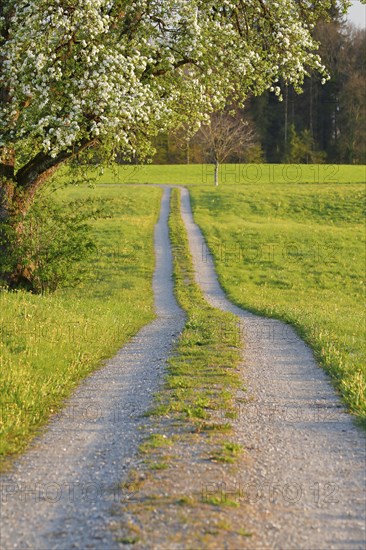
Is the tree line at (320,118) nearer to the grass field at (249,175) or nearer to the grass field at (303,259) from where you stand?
the grass field at (249,175)

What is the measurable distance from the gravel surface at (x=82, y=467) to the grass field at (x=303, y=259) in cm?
327

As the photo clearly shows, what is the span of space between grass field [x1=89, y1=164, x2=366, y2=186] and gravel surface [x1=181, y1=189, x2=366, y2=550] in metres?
65.5

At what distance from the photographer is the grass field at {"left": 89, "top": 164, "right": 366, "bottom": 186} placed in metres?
78.9

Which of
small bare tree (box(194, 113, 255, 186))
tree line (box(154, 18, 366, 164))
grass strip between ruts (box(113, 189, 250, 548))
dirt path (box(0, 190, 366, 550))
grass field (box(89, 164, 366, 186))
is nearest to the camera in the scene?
grass strip between ruts (box(113, 189, 250, 548))

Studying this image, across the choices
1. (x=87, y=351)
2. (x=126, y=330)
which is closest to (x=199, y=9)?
(x=126, y=330)

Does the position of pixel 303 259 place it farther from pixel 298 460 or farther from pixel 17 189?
pixel 298 460

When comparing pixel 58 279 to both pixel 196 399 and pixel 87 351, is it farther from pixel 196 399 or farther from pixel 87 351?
pixel 196 399

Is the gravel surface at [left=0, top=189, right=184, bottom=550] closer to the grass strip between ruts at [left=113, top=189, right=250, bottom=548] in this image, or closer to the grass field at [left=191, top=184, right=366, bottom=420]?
the grass strip between ruts at [left=113, top=189, right=250, bottom=548]

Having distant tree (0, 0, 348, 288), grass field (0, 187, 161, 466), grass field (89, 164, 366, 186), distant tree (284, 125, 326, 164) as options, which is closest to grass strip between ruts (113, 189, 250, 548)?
grass field (0, 187, 161, 466)

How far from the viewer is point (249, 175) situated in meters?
86.6

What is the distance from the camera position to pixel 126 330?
17344 millimetres

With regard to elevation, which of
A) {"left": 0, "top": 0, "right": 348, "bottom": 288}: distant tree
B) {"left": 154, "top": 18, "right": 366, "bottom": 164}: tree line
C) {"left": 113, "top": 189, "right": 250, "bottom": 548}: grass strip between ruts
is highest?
{"left": 154, "top": 18, "right": 366, "bottom": 164}: tree line

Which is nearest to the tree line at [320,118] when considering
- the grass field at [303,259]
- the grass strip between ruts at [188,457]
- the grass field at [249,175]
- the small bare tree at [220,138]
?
the grass field at [249,175]

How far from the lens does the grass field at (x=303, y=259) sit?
14534mm
